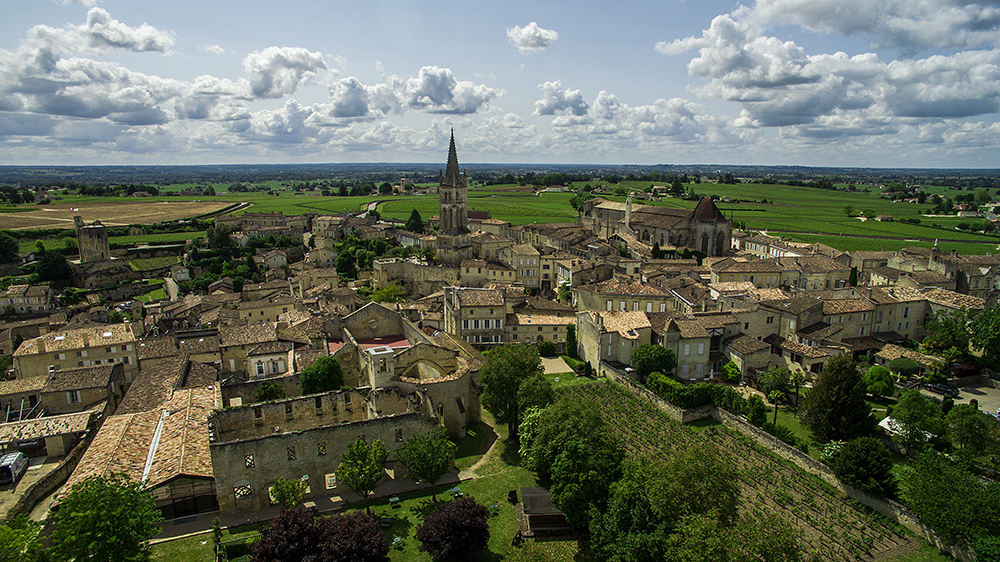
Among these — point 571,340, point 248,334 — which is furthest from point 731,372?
point 248,334

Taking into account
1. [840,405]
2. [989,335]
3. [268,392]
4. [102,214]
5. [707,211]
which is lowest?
[268,392]

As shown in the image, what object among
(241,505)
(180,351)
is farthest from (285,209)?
(241,505)

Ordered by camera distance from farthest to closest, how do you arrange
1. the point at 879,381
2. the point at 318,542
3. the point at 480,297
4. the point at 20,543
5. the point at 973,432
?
the point at 480,297, the point at 879,381, the point at 973,432, the point at 318,542, the point at 20,543

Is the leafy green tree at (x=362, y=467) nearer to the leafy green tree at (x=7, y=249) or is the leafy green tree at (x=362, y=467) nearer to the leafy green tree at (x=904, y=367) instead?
the leafy green tree at (x=904, y=367)

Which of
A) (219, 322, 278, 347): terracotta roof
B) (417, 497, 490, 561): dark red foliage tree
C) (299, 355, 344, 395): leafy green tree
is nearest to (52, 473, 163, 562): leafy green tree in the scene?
(417, 497, 490, 561): dark red foliage tree

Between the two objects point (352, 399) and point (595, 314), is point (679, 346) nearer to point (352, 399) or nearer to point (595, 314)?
point (595, 314)

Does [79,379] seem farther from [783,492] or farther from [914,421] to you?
[914,421]

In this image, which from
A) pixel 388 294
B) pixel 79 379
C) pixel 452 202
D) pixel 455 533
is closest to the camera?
pixel 455 533

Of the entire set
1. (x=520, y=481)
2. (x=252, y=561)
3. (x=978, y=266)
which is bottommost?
(x=520, y=481)

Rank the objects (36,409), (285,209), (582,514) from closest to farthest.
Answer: (582,514)
(36,409)
(285,209)
